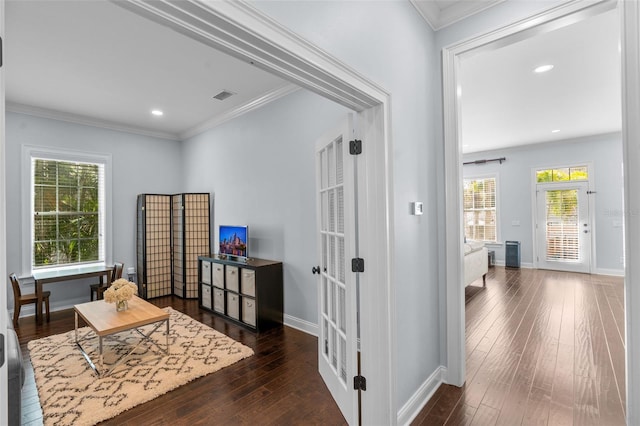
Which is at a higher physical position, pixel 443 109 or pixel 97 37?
pixel 97 37

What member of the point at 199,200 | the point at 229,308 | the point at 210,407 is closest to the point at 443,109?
the point at 210,407

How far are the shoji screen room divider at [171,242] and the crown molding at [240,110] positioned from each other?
1205 mm

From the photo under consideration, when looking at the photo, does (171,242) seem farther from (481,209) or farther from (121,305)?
(481,209)

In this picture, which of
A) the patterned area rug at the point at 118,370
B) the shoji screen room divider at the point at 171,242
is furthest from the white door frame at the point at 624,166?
the shoji screen room divider at the point at 171,242

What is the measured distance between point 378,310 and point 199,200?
4.23 metres

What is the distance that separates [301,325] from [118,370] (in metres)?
1.83

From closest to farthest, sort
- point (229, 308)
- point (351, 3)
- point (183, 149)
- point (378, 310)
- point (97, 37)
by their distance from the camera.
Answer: point (351, 3) → point (378, 310) → point (97, 37) → point (229, 308) → point (183, 149)

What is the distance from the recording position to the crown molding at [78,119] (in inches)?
168

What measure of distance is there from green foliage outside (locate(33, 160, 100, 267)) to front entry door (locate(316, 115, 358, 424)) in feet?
14.6

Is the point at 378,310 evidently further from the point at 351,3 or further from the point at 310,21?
the point at 351,3

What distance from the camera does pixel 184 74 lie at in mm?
3434

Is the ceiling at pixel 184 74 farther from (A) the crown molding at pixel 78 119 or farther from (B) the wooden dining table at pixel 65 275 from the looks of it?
(B) the wooden dining table at pixel 65 275

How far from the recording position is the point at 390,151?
185cm

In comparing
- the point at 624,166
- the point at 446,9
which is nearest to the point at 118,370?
the point at 624,166
